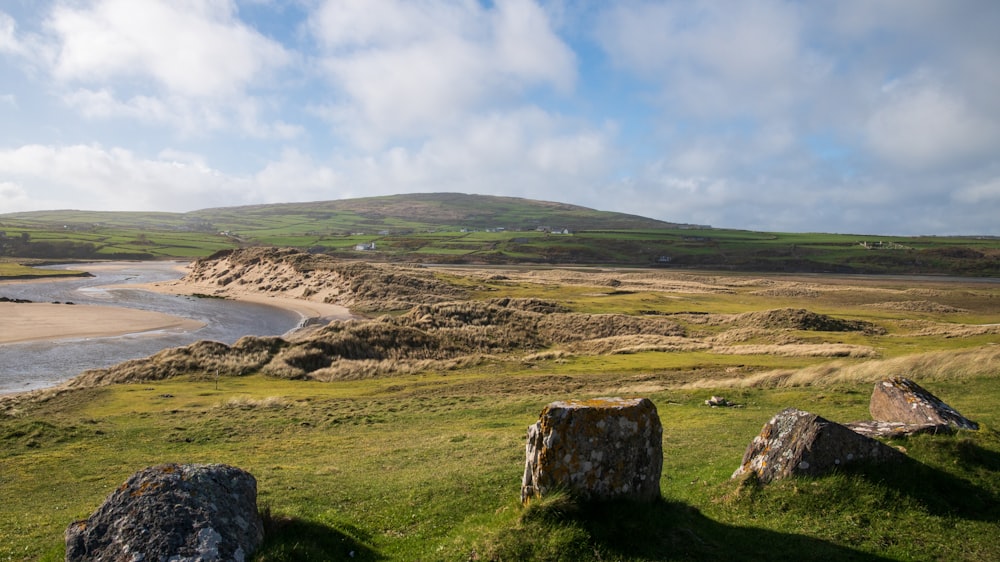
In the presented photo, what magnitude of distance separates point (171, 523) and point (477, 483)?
24.4 feet

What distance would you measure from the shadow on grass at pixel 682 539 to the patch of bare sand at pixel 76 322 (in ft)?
212

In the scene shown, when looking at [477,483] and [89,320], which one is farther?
[89,320]

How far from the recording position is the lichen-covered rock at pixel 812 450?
37.6ft

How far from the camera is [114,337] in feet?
192

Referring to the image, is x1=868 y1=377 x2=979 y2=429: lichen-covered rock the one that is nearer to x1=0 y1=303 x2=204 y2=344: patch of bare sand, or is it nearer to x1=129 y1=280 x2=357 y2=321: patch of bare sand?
x1=129 y1=280 x2=357 y2=321: patch of bare sand

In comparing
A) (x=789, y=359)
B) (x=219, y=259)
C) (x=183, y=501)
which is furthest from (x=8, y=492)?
(x=219, y=259)

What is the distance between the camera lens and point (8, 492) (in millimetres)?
16828

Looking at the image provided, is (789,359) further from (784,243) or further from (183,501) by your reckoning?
(784,243)

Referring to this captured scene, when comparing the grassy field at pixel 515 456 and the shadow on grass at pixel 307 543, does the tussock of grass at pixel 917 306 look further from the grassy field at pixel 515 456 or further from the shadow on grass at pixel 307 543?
the shadow on grass at pixel 307 543

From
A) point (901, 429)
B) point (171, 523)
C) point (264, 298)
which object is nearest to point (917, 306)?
point (901, 429)

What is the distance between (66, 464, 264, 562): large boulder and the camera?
8.37m

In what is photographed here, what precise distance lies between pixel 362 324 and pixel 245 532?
42236 mm

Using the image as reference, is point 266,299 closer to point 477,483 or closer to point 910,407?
point 477,483

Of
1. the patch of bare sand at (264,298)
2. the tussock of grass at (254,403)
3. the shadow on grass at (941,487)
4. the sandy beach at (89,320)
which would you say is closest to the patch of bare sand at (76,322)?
the sandy beach at (89,320)
